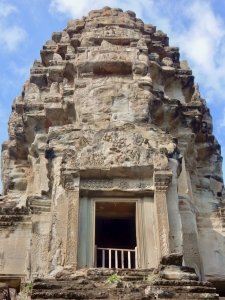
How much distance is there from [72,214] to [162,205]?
2.09 meters

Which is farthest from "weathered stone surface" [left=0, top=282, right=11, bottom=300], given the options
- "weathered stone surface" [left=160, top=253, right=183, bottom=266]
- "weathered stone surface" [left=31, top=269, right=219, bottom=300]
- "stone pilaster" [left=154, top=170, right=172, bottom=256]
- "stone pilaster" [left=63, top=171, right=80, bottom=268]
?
"stone pilaster" [left=154, top=170, right=172, bottom=256]

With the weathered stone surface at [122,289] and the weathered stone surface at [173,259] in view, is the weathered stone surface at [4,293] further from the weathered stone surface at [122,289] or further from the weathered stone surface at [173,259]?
the weathered stone surface at [173,259]

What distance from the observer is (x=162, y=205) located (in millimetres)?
11289

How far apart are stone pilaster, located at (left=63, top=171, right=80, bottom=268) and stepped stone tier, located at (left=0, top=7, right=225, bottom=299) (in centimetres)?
2

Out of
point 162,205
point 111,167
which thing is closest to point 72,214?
point 111,167

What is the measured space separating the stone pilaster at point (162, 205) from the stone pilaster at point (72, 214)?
1862 mm

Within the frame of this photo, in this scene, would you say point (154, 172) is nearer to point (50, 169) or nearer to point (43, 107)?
point (50, 169)

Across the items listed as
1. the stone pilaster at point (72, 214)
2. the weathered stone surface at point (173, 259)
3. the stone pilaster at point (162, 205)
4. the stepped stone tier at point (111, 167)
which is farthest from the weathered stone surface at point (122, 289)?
the stone pilaster at point (162, 205)

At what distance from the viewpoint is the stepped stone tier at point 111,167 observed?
36.4ft

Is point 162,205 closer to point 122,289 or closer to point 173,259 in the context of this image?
point 173,259

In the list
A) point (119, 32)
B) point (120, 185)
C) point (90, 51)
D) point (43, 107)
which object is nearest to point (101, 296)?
point (120, 185)

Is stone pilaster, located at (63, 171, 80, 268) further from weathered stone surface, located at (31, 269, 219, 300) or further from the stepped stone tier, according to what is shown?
weathered stone surface, located at (31, 269, 219, 300)

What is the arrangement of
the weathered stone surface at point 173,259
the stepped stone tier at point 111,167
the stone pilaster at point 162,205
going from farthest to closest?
the stepped stone tier at point 111,167 < the stone pilaster at point 162,205 < the weathered stone surface at point 173,259

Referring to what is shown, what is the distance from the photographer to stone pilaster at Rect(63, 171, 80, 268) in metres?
10.5
